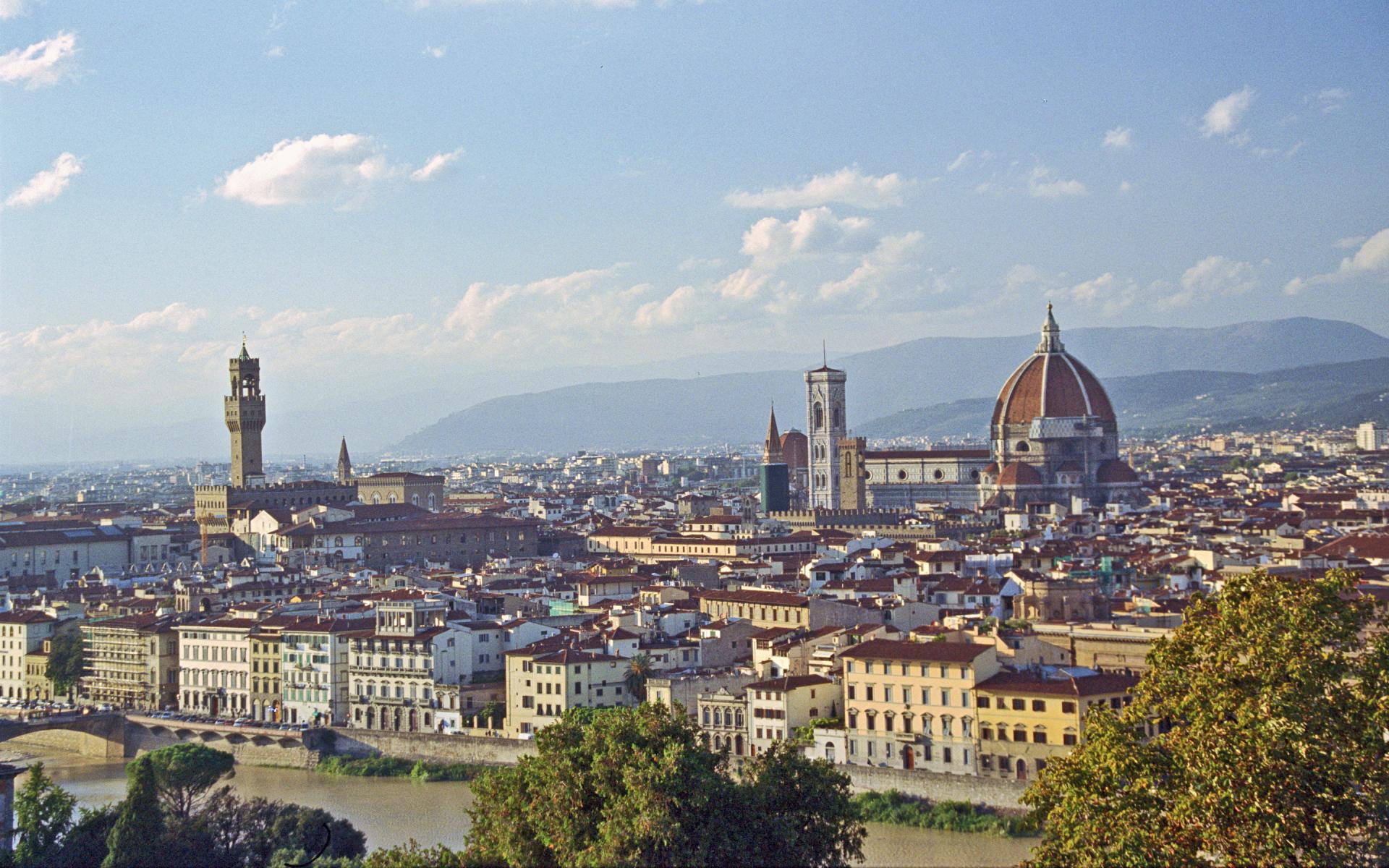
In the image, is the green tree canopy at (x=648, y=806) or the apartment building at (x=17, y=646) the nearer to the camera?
the green tree canopy at (x=648, y=806)

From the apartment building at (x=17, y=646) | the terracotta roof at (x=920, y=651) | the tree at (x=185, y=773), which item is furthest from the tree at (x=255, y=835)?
the apartment building at (x=17, y=646)

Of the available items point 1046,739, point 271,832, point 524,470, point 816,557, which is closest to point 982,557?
point 816,557

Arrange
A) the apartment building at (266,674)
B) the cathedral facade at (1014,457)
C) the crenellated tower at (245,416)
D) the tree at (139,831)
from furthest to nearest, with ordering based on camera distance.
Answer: the cathedral facade at (1014,457), the crenellated tower at (245,416), the apartment building at (266,674), the tree at (139,831)

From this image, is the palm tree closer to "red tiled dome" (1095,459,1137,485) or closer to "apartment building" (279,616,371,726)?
"apartment building" (279,616,371,726)

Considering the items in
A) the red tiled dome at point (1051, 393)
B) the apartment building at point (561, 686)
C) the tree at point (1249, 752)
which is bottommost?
the apartment building at point (561, 686)

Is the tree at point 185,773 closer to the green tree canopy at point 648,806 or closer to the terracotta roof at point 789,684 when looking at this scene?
the terracotta roof at point 789,684

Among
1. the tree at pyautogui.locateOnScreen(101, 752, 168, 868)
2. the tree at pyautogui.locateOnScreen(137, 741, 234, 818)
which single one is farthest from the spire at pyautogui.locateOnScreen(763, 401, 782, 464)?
the tree at pyautogui.locateOnScreen(101, 752, 168, 868)

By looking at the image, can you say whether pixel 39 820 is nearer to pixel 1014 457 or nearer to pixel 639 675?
pixel 639 675
